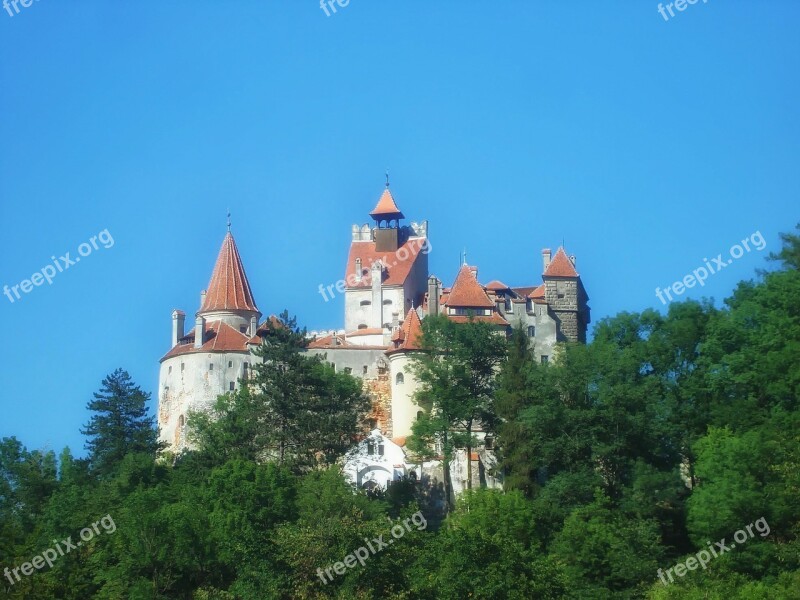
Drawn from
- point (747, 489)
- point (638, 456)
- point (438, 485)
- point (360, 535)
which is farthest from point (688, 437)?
point (360, 535)

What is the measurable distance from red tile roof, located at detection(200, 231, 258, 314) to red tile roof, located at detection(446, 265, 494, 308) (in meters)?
14.2

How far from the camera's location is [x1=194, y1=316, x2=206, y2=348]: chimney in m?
90.1

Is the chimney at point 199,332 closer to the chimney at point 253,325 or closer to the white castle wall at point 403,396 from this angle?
the chimney at point 253,325

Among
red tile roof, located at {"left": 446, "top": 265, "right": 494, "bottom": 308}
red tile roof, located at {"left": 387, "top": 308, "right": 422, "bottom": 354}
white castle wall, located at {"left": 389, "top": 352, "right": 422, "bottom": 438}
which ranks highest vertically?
red tile roof, located at {"left": 446, "top": 265, "right": 494, "bottom": 308}

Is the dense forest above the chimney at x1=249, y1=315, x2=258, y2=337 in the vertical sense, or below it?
below

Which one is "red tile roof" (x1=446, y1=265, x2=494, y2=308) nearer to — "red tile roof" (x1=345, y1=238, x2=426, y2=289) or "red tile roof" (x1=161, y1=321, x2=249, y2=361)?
"red tile roof" (x1=345, y1=238, x2=426, y2=289)

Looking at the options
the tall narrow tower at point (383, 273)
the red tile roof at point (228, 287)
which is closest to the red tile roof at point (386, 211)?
the tall narrow tower at point (383, 273)

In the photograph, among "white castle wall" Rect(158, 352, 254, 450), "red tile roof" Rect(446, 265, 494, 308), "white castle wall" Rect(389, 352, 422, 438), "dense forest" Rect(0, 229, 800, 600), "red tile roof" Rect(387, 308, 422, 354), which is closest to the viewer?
"dense forest" Rect(0, 229, 800, 600)

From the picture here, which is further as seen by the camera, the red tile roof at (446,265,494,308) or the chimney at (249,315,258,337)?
the chimney at (249,315,258,337)

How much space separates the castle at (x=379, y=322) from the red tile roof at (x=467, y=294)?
0.05 meters

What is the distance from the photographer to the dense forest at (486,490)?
5825 centimetres

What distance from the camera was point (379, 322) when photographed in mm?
91250

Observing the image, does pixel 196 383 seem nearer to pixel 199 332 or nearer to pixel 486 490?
pixel 199 332

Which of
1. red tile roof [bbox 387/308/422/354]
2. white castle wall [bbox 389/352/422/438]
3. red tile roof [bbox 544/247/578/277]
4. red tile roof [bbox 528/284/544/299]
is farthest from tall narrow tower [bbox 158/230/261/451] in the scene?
red tile roof [bbox 544/247/578/277]
